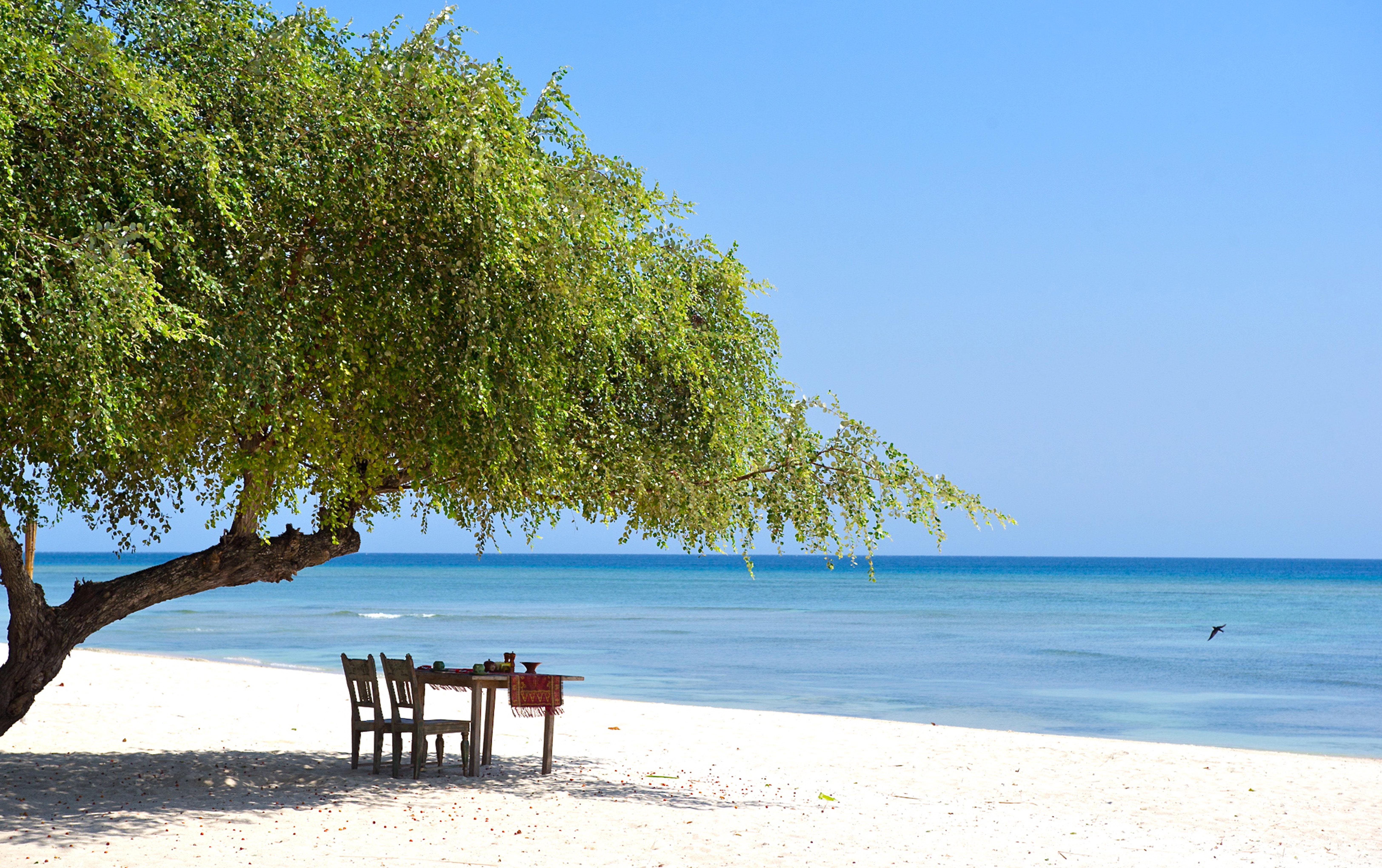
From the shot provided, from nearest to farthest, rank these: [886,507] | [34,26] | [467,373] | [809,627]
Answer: [34,26] → [467,373] → [886,507] → [809,627]

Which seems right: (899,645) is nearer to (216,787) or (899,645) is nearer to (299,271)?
(216,787)

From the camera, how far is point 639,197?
9992mm

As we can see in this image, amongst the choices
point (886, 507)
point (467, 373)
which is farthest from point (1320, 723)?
point (467, 373)

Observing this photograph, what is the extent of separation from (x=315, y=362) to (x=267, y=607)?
53.0 meters

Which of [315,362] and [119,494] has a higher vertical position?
[315,362]

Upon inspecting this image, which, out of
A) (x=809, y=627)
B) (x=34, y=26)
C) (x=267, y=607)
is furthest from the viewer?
(x=267, y=607)

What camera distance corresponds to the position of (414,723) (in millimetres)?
10906

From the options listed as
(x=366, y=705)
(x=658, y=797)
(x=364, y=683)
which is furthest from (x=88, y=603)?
(x=658, y=797)

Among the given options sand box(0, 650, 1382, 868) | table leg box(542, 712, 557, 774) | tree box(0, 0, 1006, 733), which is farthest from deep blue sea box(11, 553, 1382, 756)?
tree box(0, 0, 1006, 733)

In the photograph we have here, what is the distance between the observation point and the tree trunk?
1016 centimetres

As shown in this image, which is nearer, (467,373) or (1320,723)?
(467,373)

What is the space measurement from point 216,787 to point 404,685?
174 cm

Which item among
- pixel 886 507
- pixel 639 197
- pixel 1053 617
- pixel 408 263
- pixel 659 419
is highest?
pixel 639 197

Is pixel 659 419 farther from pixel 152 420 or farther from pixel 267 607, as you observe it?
pixel 267 607
